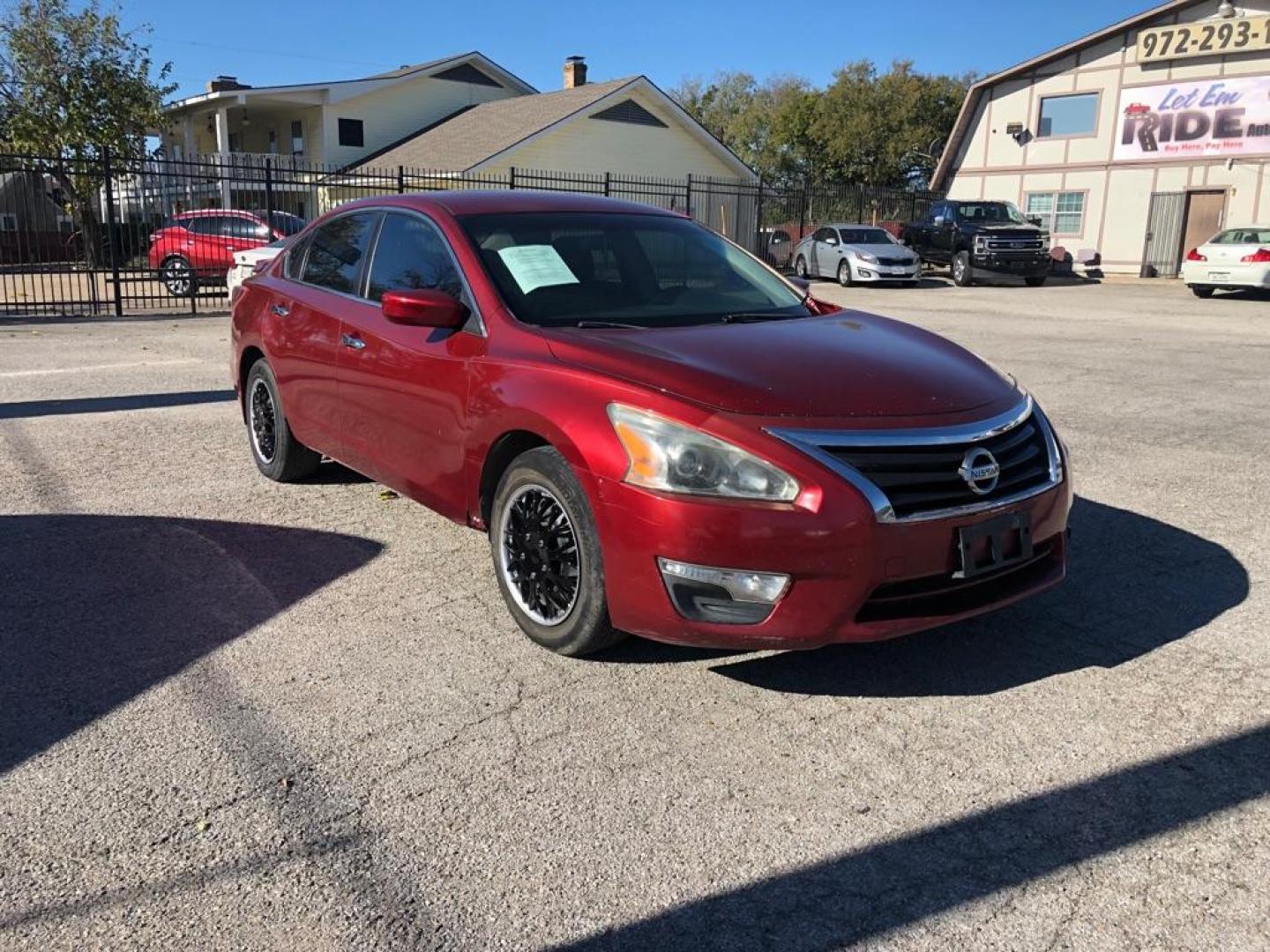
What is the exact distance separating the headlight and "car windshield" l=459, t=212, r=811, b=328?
2.96 feet

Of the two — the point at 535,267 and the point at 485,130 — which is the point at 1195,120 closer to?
the point at 485,130

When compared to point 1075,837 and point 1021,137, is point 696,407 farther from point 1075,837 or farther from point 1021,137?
point 1021,137

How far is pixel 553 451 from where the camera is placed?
3.44m

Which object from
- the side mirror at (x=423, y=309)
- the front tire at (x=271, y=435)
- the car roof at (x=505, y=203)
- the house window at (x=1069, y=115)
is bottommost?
the front tire at (x=271, y=435)

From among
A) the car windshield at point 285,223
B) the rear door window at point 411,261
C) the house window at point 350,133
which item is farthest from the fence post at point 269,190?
the house window at point 350,133

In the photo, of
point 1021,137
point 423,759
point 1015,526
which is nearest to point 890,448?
point 1015,526

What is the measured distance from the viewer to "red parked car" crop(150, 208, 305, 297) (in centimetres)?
1947

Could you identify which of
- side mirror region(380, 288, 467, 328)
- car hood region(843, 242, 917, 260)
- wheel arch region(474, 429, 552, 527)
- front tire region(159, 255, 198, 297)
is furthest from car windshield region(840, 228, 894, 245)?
wheel arch region(474, 429, 552, 527)

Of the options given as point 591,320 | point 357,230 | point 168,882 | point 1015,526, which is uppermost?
point 357,230

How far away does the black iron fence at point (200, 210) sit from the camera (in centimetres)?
1712

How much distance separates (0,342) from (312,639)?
1117 cm

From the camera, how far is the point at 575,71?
38.2 metres

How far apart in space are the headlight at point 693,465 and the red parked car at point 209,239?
18.0 m

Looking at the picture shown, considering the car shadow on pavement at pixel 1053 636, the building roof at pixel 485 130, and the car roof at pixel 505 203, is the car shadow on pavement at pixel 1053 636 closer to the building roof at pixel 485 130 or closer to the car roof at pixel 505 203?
the car roof at pixel 505 203
